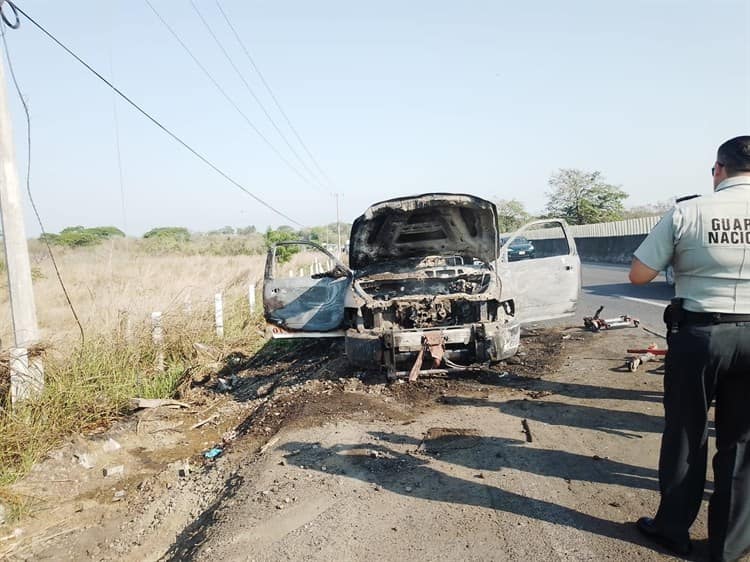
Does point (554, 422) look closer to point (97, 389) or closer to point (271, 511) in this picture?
point (271, 511)

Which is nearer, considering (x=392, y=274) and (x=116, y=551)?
(x=116, y=551)

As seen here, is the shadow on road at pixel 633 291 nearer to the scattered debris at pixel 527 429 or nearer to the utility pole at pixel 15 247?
the scattered debris at pixel 527 429

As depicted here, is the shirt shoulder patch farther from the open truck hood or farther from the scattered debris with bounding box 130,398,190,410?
the scattered debris with bounding box 130,398,190,410

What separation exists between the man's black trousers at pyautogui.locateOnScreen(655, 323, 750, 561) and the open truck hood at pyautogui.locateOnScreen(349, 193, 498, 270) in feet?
12.7

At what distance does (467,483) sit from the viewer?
3520 millimetres

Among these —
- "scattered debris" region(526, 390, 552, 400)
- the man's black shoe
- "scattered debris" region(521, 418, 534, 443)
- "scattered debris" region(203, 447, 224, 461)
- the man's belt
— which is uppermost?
the man's belt

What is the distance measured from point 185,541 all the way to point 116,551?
54 centimetres

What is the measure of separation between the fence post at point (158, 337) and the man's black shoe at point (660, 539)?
637cm

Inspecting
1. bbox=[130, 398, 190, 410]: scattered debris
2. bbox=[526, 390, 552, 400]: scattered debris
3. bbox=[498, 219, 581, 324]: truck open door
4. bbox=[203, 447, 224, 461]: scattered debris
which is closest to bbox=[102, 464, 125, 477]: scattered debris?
bbox=[203, 447, 224, 461]: scattered debris

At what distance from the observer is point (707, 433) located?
2.54 metres

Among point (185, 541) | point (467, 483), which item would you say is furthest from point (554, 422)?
point (185, 541)

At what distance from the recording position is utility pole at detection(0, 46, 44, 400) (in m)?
5.42

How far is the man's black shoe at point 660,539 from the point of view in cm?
258

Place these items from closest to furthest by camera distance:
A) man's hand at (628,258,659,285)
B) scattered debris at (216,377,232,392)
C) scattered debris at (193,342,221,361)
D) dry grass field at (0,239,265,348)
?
man's hand at (628,258,659,285) < dry grass field at (0,239,265,348) < scattered debris at (216,377,232,392) < scattered debris at (193,342,221,361)
